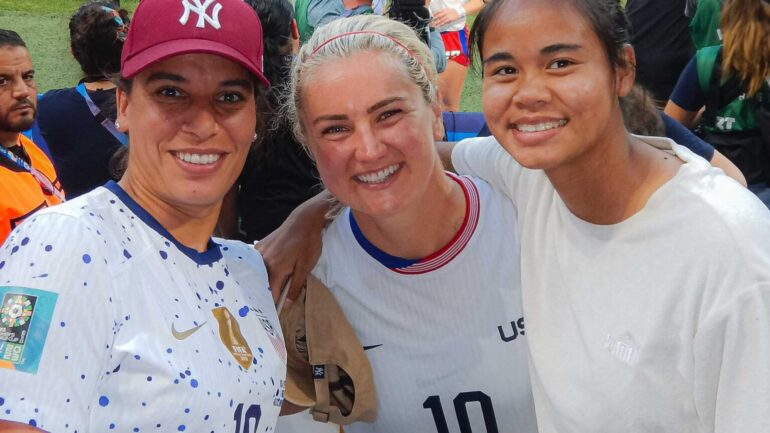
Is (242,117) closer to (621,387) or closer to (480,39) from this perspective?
(480,39)

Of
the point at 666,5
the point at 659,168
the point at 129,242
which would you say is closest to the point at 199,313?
the point at 129,242

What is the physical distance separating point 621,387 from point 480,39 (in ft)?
2.86

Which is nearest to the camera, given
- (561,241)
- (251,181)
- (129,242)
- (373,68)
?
(129,242)

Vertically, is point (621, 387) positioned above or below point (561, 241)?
below

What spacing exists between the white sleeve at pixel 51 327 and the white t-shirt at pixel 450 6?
17.8 feet

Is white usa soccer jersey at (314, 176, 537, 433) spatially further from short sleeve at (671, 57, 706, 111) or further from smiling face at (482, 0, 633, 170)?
short sleeve at (671, 57, 706, 111)

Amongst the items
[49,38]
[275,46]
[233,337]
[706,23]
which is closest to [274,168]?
[275,46]

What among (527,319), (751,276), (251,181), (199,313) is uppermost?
Result: (751,276)

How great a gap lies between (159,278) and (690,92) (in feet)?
9.86

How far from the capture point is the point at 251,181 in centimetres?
357

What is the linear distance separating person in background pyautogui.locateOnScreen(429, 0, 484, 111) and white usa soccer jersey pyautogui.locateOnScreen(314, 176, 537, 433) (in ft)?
14.4

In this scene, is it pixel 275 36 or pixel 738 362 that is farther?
pixel 275 36

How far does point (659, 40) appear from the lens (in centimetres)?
530

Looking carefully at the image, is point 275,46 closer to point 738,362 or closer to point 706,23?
point 738,362
